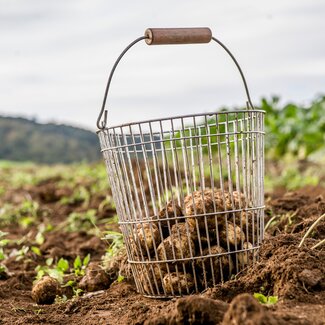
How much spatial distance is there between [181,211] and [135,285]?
566mm

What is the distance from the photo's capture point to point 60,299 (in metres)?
3.54

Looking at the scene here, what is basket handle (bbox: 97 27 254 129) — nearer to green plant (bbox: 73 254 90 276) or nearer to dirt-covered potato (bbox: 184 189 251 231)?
dirt-covered potato (bbox: 184 189 251 231)

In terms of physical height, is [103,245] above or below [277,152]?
above

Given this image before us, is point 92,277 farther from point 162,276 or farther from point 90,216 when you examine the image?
point 90,216

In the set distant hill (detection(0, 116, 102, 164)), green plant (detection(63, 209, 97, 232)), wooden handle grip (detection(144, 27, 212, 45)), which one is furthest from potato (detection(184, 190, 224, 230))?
distant hill (detection(0, 116, 102, 164))

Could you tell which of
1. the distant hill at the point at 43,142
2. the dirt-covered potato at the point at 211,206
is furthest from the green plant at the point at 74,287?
the distant hill at the point at 43,142

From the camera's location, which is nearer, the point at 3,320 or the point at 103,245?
the point at 3,320

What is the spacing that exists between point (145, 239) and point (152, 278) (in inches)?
8.2

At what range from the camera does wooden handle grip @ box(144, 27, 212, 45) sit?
314cm

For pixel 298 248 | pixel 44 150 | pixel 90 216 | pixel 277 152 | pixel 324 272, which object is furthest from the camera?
pixel 44 150

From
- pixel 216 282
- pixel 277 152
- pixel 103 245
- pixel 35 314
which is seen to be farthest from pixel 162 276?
pixel 277 152

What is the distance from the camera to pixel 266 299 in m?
2.63

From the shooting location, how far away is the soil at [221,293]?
231 centimetres

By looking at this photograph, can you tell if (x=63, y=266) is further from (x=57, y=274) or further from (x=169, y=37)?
(x=169, y=37)
